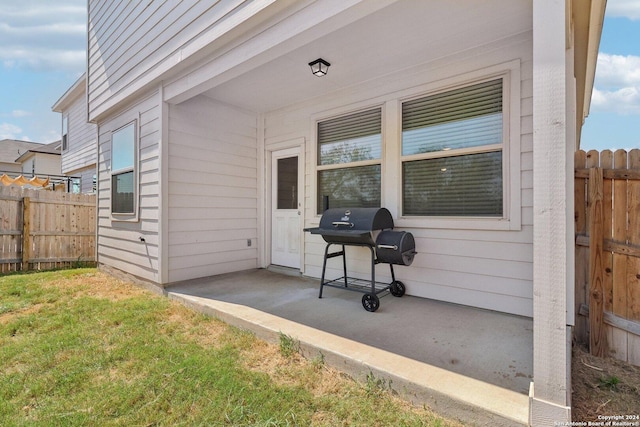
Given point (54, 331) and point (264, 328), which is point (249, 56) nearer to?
point (264, 328)

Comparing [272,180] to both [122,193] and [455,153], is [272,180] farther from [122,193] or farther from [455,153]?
[455,153]

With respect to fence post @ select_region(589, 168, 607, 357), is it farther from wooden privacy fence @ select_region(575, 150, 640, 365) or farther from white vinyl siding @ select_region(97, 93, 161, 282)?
white vinyl siding @ select_region(97, 93, 161, 282)

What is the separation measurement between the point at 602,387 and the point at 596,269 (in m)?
0.91

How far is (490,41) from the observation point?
312 cm

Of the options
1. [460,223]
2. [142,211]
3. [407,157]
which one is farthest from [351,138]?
[142,211]

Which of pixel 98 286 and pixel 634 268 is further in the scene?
pixel 98 286

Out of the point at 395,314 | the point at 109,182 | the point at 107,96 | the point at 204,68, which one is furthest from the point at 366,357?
the point at 107,96

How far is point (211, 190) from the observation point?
15.6 feet

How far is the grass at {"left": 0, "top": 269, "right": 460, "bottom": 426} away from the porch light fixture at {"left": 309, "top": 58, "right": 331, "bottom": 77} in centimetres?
293

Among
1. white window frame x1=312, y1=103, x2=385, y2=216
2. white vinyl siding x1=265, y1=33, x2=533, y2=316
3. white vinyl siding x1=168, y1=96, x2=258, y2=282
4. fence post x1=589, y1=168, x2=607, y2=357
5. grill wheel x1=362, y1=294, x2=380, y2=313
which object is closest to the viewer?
fence post x1=589, y1=168, x2=607, y2=357

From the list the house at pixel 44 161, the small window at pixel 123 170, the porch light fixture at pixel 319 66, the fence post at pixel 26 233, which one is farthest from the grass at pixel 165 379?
the house at pixel 44 161

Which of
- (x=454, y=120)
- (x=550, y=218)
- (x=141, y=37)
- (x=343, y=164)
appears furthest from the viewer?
(x=141, y=37)

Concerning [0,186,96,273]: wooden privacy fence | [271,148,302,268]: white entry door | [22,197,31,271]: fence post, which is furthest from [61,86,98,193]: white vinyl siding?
[271,148,302,268]: white entry door

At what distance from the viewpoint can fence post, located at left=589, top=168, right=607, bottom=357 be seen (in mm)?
2449
